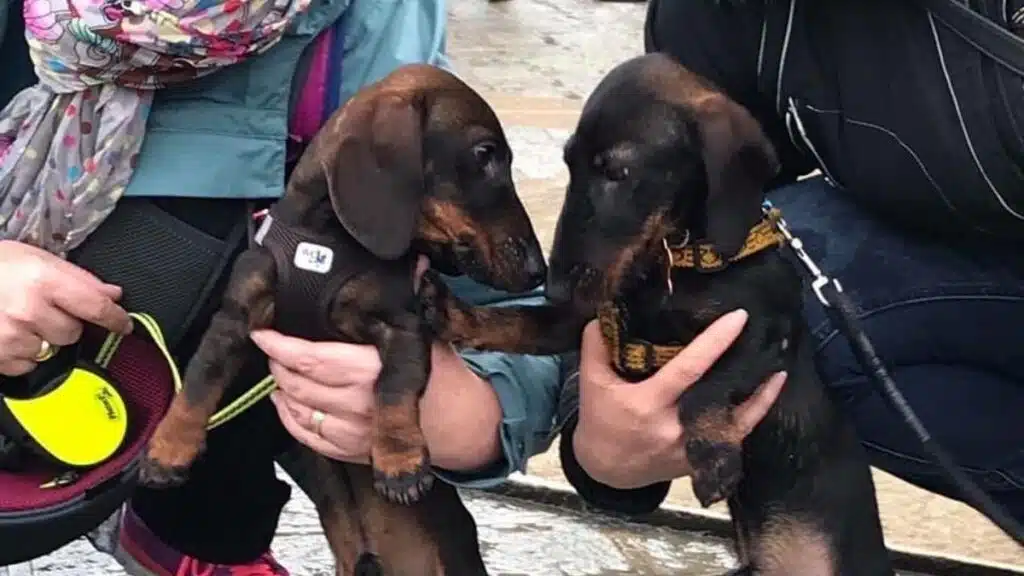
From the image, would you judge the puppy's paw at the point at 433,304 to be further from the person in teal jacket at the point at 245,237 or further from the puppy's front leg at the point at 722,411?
the puppy's front leg at the point at 722,411

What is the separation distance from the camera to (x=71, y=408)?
2.32 metres

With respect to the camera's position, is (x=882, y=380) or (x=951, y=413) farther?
(x=951, y=413)

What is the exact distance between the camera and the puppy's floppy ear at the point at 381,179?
2014 millimetres

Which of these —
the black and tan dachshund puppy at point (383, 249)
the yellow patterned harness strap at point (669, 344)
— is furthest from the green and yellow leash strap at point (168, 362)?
the yellow patterned harness strap at point (669, 344)

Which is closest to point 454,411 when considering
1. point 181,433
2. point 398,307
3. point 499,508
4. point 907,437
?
point 398,307

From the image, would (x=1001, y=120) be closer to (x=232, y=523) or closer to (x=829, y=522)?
(x=829, y=522)

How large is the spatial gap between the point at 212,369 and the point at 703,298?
2.13ft

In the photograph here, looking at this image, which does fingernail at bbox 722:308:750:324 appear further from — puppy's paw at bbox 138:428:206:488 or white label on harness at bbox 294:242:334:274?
puppy's paw at bbox 138:428:206:488

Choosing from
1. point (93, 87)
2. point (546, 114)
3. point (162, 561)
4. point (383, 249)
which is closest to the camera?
point (383, 249)

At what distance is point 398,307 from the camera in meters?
2.13

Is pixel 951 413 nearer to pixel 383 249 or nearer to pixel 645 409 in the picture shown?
pixel 645 409

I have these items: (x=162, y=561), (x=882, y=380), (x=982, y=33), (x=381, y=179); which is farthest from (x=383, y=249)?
(x=162, y=561)

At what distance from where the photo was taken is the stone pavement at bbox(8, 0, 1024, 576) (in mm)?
3320

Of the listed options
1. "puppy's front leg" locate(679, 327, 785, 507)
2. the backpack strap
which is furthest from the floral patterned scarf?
the backpack strap
